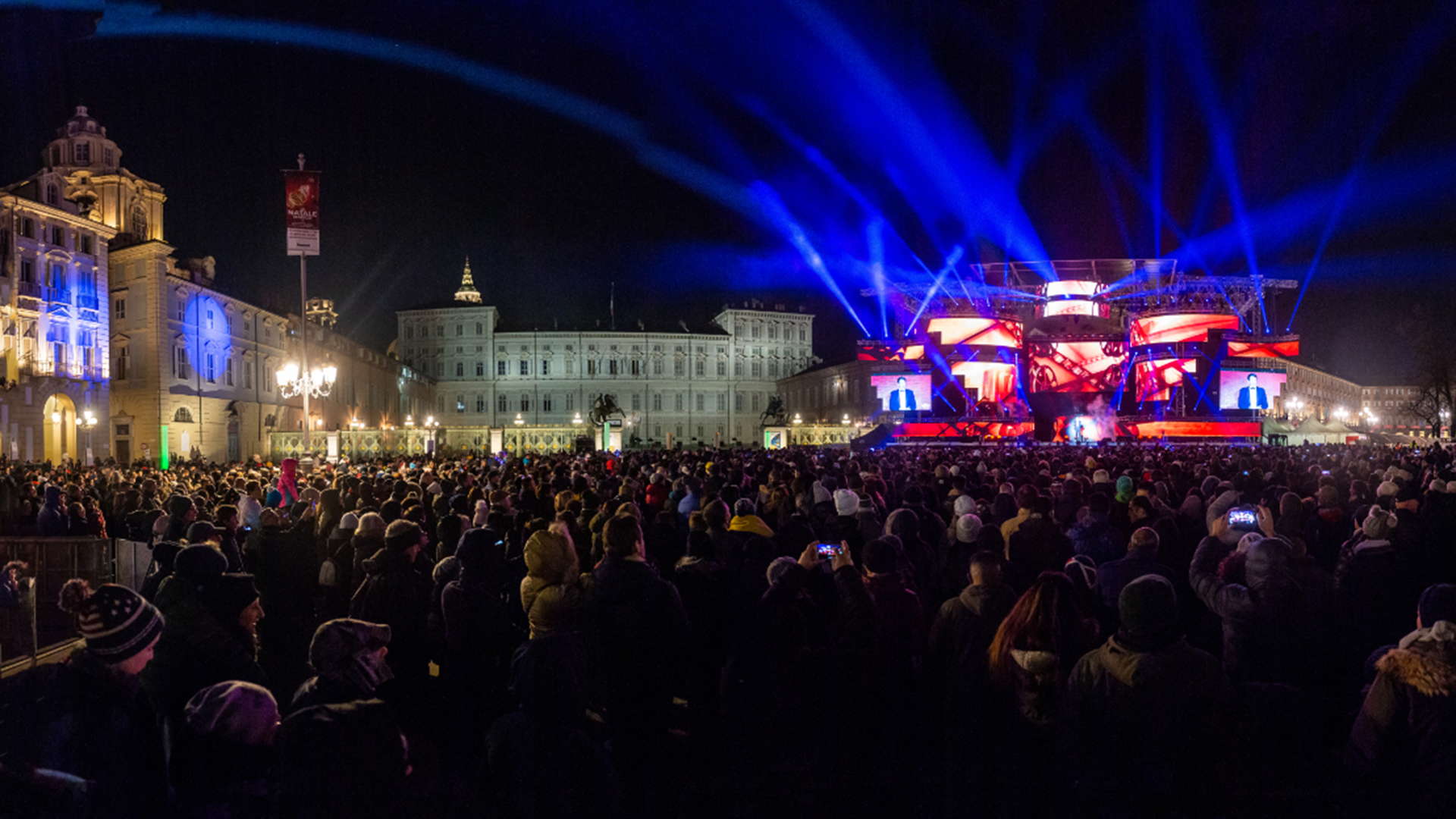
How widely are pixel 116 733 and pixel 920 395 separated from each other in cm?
3934

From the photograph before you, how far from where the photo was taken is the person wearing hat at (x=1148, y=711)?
281cm

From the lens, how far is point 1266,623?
4.26 m

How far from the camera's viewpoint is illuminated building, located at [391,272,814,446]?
272 ft

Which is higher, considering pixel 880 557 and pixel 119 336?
pixel 119 336

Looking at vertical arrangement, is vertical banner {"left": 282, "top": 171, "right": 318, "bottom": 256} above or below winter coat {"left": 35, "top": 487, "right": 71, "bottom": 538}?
Answer: above

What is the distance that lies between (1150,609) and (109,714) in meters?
3.37

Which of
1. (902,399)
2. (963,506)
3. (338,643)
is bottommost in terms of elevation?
(963,506)

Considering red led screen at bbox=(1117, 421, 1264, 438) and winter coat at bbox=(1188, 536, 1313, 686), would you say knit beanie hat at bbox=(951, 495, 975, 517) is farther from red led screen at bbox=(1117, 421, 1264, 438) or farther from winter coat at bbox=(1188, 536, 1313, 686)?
red led screen at bbox=(1117, 421, 1264, 438)

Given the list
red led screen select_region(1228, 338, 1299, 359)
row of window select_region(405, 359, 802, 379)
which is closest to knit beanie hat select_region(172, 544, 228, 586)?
red led screen select_region(1228, 338, 1299, 359)

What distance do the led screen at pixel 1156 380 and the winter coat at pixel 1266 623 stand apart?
136 ft

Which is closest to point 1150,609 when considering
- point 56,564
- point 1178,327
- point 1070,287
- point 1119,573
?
point 1119,573

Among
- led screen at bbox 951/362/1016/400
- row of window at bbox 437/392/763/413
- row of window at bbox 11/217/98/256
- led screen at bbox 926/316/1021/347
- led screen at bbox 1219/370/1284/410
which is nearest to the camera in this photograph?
row of window at bbox 11/217/98/256

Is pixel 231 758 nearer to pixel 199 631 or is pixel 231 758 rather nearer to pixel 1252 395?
pixel 199 631

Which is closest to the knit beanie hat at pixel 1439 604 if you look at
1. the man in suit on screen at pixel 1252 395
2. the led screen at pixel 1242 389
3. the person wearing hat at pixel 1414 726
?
the person wearing hat at pixel 1414 726
